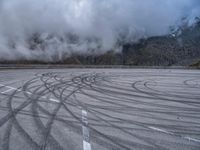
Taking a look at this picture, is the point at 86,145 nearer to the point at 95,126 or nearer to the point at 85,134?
the point at 85,134

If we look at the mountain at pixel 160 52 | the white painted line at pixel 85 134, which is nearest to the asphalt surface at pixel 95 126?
the white painted line at pixel 85 134

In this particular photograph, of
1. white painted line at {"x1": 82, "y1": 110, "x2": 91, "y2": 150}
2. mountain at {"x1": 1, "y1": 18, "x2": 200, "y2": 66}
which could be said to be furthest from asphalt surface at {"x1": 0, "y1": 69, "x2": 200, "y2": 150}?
mountain at {"x1": 1, "y1": 18, "x2": 200, "y2": 66}

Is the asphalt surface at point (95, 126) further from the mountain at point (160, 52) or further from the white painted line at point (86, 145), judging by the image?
the mountain at point (160, 52)

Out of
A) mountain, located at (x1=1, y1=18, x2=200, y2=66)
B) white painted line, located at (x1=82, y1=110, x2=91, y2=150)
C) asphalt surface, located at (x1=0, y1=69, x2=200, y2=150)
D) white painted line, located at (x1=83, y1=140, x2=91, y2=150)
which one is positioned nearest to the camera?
white painted line, located at (x1=83, y1=140, x2=91, y2=150)

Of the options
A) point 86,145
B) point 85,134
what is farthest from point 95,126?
point 86,145

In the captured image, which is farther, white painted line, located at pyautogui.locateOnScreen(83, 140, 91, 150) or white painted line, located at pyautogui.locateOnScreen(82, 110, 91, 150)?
white painted line, located at pyautogui.locateOnScreen(82, 110, 91, 150)

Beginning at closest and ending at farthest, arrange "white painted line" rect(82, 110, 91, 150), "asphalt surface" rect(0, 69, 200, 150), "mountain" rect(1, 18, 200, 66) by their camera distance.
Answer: "white painted line" rect(82, 110, 91, 150), "asphalt surface" rect(0, 69, 200, 150), "mountain" rect(1, 18, 200, 66)

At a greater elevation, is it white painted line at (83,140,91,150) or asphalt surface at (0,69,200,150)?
white painted line at (83,140,91,150)

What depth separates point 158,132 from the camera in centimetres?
682

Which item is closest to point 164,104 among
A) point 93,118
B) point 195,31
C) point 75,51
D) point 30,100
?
point 93,118

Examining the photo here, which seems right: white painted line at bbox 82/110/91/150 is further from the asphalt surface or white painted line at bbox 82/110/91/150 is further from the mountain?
the mountain

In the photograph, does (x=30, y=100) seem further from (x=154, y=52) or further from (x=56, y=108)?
(x=154, y=52)

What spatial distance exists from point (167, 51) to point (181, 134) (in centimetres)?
11119

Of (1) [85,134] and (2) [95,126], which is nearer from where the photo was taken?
(1) [85,134]
